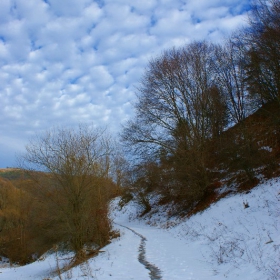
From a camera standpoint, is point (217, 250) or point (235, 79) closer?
point (217, 250)

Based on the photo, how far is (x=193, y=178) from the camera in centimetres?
2258

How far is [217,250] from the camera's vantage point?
10.4 m

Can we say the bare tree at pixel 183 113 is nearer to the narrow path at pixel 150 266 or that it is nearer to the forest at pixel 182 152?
the forest at pixel 182 152

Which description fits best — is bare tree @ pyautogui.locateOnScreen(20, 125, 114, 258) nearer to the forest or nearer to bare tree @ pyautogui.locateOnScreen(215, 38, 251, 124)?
the forest

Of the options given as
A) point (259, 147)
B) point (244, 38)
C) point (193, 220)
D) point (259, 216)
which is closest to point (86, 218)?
point (193, 220)

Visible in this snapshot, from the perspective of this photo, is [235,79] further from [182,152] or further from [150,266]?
[150,266]

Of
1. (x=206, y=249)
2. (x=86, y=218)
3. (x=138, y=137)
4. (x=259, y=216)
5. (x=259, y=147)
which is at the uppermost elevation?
(x=138, y=137)

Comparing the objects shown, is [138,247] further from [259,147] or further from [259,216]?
[259,147]

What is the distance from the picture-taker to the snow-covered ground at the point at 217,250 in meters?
7.83

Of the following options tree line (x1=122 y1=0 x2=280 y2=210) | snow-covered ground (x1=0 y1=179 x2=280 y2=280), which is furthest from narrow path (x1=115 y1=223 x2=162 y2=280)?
tree line (x1=122 y1=0 x2=280 y2=210)

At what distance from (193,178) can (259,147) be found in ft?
21.7

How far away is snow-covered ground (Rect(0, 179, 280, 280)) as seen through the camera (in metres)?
7.83

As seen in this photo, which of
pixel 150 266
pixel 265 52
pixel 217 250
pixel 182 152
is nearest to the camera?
pixel 150 266

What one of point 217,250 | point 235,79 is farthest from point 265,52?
point 217,250
